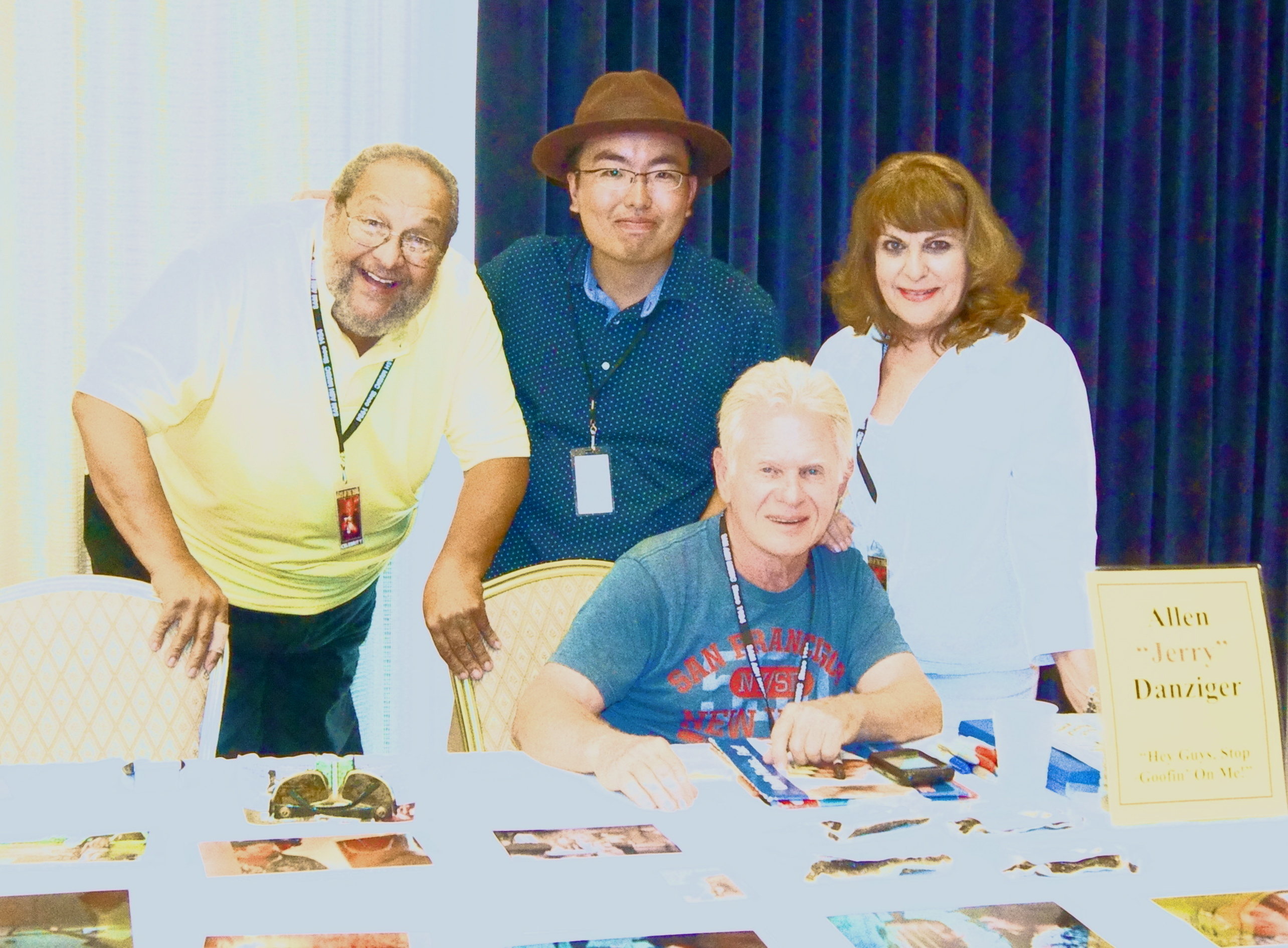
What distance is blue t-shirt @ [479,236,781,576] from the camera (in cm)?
257

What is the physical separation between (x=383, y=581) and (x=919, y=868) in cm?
226

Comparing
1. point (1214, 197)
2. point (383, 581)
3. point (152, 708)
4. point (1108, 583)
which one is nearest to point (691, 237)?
point (383, 581)

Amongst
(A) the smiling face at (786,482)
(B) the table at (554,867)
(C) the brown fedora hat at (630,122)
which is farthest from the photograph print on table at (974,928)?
(C) the brown fedora hat at (630,122)

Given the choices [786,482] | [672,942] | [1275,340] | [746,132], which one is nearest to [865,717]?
[786,482]

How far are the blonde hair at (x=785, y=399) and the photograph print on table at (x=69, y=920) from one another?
112 centimetres

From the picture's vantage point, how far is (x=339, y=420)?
234 centimetres

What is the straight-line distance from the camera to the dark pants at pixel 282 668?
2486mm

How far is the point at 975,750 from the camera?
1646mm

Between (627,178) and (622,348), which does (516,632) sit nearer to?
(622,348)

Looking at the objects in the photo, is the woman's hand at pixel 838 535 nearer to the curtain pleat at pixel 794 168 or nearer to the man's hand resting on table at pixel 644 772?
the man's hand resting on table at pixel 644 772

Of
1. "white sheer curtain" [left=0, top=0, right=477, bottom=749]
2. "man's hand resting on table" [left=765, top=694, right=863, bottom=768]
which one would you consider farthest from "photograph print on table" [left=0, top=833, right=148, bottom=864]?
"white sheer curtain" [left=0, top=0, right=477, bottom=749]

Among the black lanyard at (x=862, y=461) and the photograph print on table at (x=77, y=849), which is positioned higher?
the black lanyard at (x=862, y=461)

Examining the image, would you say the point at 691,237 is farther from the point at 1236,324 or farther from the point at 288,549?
the point at 1236,324

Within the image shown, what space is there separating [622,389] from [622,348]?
0.29ft
